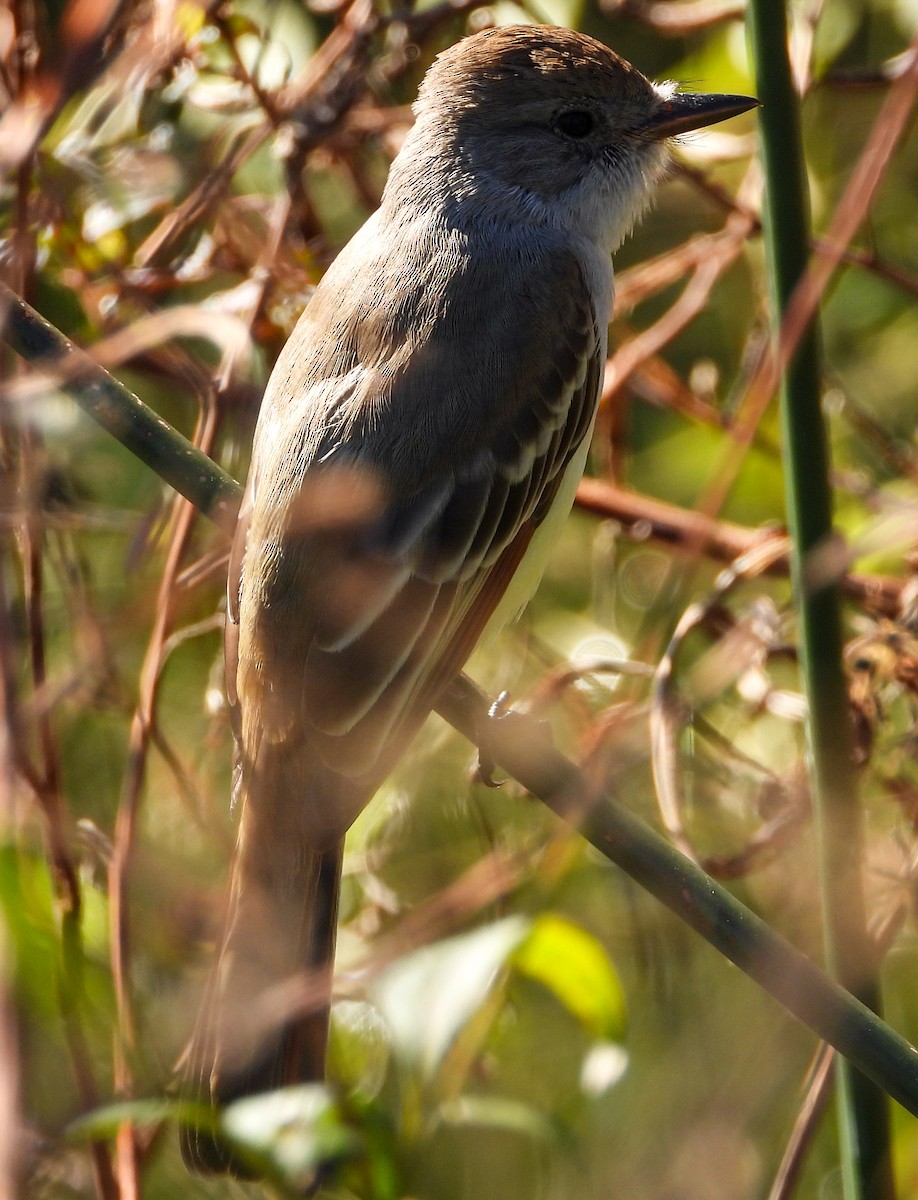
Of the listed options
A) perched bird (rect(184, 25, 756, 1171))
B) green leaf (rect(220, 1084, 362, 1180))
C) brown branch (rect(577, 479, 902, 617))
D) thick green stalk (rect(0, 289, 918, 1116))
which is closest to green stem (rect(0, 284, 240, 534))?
thick green stalk (rect(0, 289, 918, 1116))

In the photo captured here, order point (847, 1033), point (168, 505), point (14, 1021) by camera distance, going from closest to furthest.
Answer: point (847, 1033) < point (14, 1021) < point (168, 505)

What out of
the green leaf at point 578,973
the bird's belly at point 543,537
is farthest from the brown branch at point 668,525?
the green leaf at point 578,973

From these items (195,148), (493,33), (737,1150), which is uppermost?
(493,33)

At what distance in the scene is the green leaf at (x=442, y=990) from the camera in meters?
2.15

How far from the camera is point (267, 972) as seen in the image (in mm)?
2381

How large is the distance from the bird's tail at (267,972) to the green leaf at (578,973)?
0.33 m

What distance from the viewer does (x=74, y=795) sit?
12.5 ft

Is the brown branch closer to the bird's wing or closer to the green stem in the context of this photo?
the bird's wing

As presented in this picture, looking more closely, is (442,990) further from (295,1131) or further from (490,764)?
(490,764)

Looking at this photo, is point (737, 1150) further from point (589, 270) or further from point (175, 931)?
point (589, 270)

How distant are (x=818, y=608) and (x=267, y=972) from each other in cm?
104

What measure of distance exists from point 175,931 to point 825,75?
2.28 metres

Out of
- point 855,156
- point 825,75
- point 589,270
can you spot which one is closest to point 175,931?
point 589,270

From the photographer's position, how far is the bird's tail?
2225mm
